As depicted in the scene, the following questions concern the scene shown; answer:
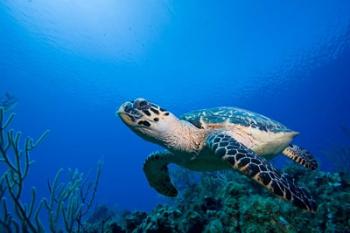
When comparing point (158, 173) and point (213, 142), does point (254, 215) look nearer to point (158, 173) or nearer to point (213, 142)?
point (213, 142)

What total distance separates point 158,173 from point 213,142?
6.01 feet

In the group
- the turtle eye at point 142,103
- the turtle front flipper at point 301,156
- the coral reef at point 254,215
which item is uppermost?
the turtle front flipper at point 301,156

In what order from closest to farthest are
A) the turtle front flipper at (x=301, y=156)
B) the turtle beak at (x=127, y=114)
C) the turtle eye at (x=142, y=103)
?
the turtle beak at (x=127, y=114), the turtle eye at (x=142, y=103), the turtle front flipper at (x=301, y=156)

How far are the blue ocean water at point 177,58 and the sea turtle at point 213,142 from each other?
1351 cm

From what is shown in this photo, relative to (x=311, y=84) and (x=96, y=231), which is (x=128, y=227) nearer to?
(x=96, y=231)

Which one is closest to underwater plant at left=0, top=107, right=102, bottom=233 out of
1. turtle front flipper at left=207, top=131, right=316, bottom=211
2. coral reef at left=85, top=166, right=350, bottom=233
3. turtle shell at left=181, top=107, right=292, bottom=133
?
coral reef at left=85, top=166, right=350, bottom=233

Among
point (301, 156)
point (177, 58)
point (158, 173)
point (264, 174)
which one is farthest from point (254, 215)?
point (177, 58)

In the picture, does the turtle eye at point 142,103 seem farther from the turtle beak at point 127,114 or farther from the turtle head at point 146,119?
the turtle beak at point 127,114

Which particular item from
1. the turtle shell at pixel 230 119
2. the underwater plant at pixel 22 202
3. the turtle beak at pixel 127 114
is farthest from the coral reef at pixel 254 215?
the turtle beak at pixel 127 114

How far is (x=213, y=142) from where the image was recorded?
406 cm

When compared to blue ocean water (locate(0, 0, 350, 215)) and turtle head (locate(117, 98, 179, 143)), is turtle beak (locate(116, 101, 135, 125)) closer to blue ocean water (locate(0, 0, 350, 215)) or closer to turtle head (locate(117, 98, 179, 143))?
turtle head (locate(117, 98, 179, 143))

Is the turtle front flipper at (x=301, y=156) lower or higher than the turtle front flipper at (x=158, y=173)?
higher

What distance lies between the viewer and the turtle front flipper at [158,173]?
5.24 meters

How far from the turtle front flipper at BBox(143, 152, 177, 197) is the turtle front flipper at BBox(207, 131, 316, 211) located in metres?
1.68
